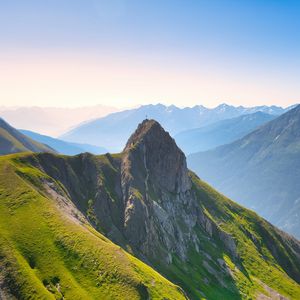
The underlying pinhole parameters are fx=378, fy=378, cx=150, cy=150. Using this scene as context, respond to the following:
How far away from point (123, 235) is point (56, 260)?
50296mm

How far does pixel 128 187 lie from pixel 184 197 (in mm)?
40203

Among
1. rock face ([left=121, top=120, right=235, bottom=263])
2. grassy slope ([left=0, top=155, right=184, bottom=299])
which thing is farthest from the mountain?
rock face ([left=121, top=120, right=235, bottom=263])

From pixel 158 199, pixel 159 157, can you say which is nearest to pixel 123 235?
pixel 158 199

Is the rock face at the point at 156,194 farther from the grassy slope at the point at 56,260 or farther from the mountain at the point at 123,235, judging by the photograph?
the grassy slope at the point at 56,260

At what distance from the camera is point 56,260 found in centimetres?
8344

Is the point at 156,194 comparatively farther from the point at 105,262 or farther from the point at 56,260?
the point at 56,260

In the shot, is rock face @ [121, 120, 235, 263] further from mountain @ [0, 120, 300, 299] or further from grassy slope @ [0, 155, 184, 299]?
grassy slope @ [0, 155, 184, 299]

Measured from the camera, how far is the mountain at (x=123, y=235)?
81.6 m

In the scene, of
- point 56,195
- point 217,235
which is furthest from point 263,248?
point 56,195

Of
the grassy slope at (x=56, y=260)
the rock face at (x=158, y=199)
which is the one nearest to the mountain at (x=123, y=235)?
the grassy slope at (x=56, y=260)

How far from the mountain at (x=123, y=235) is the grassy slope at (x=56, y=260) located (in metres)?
0.22

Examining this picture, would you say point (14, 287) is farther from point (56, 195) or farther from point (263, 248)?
point (263, 248)

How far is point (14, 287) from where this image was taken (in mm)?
72938

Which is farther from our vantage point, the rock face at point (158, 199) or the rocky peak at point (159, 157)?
the rocky peak at point (159, 157)
